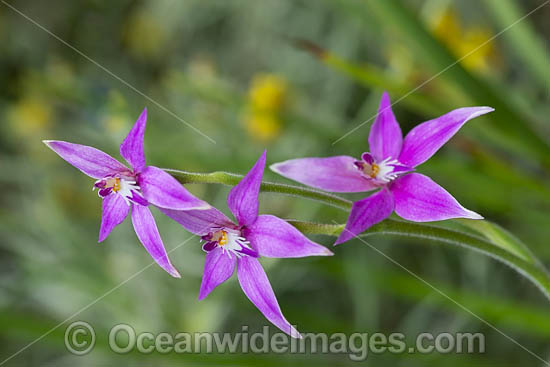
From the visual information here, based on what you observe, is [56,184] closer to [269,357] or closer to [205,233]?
[269,357]

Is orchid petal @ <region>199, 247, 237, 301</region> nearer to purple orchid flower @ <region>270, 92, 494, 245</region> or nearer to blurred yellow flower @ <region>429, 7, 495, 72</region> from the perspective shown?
purple orchid flower @ <region>270, 92, 494, 245</region>

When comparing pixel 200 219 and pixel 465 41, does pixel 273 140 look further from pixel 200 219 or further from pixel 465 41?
pixel 200 219

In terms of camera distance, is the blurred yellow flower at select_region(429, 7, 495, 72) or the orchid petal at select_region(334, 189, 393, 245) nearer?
the orchid petal at select_region(334, 189, 393, 245)

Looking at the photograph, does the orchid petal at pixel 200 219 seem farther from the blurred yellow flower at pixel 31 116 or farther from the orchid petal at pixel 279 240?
the blurred yellow flower at pixel 31 116

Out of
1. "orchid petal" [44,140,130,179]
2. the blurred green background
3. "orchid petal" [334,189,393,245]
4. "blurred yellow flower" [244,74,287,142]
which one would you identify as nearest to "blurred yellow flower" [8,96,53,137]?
the blurred green background

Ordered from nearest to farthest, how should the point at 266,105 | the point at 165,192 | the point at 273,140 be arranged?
the point at 165,192 < the point at 266,105 < the point at 273,140

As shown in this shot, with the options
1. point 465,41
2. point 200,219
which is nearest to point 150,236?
point 200,219

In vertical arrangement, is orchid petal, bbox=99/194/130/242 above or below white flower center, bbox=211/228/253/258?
above
